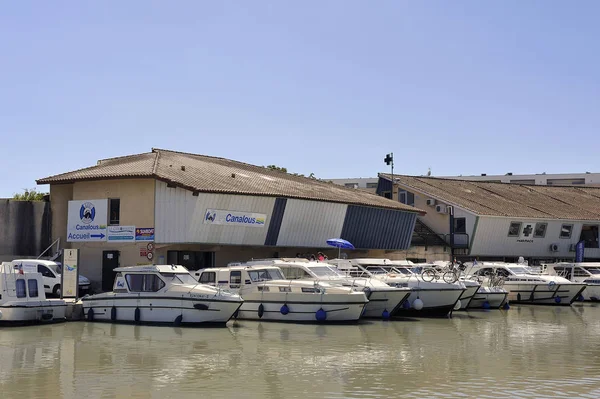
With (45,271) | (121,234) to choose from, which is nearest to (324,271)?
(121,234)

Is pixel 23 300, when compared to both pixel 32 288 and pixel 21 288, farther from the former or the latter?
pixel 32 288

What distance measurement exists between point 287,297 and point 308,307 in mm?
912

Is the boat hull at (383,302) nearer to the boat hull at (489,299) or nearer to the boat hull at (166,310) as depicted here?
the boat hull at (166,310)

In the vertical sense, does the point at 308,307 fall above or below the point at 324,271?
below

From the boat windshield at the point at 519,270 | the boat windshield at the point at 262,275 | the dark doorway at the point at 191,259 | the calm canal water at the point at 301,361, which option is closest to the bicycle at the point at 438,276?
the calm canal water at the point at 301,361

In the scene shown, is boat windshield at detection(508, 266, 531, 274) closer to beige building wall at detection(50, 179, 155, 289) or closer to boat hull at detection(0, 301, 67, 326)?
beige building wall at detection(50, 179, 155, 289)

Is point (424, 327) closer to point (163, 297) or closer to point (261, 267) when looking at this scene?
point (261, 267)

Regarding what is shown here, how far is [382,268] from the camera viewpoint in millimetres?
35656

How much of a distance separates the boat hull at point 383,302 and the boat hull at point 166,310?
6.12m

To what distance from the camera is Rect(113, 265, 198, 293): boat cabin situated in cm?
2828

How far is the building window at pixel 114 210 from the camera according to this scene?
37.6 m

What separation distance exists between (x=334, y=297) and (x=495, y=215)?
25356 millimetres

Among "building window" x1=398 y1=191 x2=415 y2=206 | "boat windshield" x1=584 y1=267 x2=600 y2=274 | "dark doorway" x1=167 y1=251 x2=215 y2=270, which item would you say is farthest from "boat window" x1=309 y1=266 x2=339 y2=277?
"building window" x1=398 y1=191 x2=415 y2=206

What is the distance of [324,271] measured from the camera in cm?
3162
